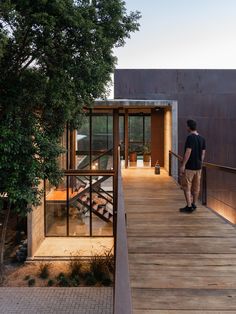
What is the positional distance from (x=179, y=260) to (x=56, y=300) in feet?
14.3

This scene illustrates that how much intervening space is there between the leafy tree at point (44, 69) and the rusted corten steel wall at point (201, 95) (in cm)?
529

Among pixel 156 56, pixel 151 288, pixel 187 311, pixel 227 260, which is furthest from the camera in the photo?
pixel 156 56

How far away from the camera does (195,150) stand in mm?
6109

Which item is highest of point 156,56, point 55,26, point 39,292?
point 156,56

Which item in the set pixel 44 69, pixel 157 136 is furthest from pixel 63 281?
pixel 157 136

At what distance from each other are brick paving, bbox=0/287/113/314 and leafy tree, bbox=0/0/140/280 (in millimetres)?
1978

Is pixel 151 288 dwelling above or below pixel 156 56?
below

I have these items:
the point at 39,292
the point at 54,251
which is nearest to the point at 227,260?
the point at 39,292

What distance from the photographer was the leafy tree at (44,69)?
7230mm

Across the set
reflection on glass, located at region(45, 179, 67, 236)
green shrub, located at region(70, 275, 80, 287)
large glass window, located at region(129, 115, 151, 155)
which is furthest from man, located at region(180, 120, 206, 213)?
large glass window, located at region(129, 115, 151, 155)

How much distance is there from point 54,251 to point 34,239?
0.74 m

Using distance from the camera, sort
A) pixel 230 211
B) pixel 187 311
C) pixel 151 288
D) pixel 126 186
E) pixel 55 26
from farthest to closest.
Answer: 1. pixel 230 211
2. pixel 126 186
3. pixel 55 26
4. pixel 151 288
5. pixel 187 311

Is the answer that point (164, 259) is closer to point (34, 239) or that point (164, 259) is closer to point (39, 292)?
point (39, 292)

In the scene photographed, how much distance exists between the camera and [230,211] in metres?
13.2
